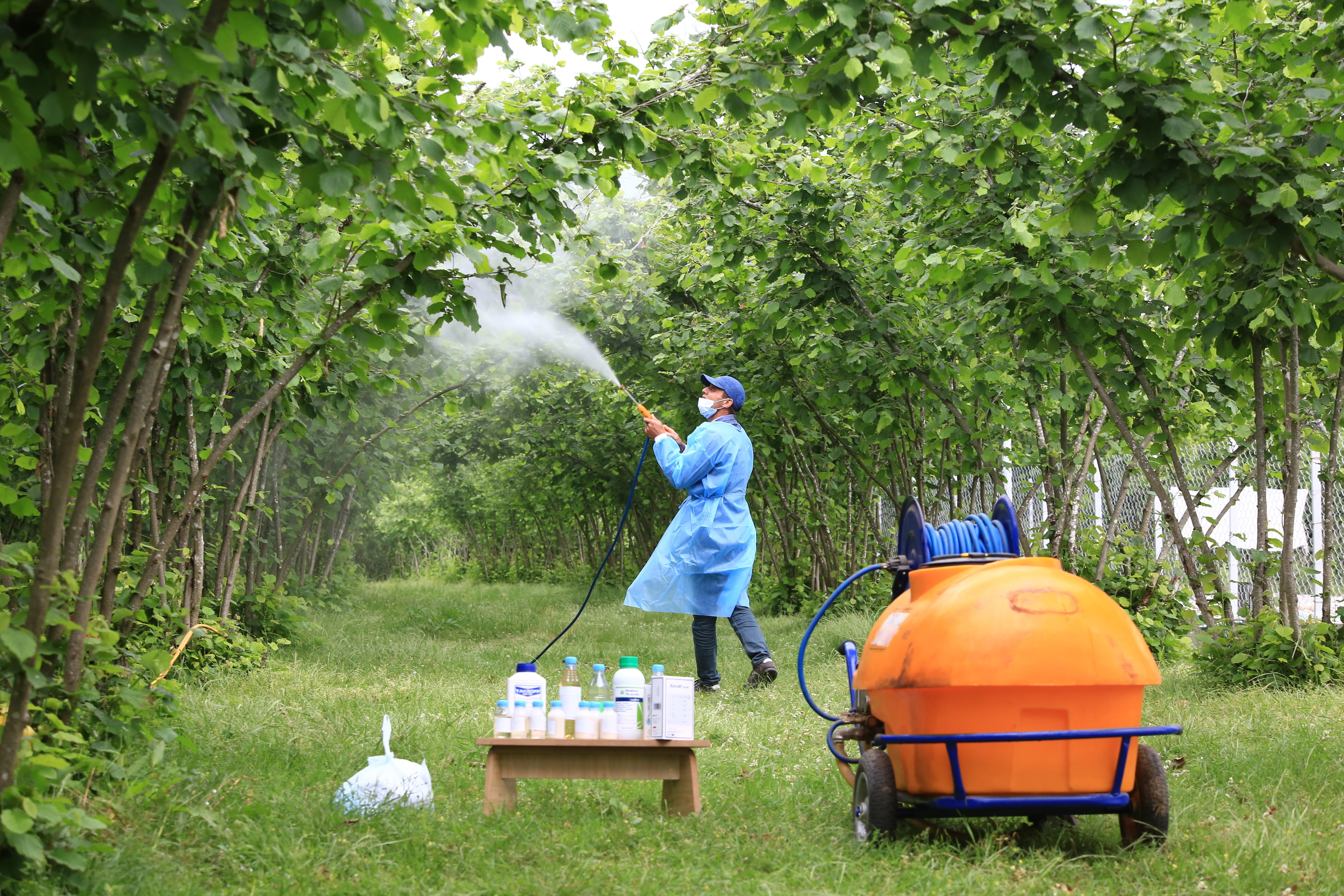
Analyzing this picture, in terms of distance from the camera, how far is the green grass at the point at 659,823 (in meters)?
3.09

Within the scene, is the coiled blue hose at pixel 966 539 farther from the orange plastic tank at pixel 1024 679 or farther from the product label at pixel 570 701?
the product label at pixel 570 701

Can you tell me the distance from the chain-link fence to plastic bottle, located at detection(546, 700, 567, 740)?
4403mm

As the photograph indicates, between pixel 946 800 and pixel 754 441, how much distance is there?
8.25 metres

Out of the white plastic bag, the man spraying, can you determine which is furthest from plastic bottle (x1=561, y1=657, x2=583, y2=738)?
the man spraying

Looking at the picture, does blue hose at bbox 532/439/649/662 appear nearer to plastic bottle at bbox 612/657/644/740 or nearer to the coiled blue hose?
plastic bottle at bbox 612/657/644/740

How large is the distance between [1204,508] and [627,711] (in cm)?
792

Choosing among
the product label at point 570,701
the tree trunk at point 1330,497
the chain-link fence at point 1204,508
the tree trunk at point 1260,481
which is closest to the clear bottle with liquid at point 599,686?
the product label at point 570,701

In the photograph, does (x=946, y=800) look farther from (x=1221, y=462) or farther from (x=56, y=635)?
(x=1221, y=462)

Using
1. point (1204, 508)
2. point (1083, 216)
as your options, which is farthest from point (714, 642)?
point (1204, 508)

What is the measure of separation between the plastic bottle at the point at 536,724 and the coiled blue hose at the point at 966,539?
5.02 ft

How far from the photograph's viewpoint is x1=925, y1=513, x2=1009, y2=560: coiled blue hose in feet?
12.4

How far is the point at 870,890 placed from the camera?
3.10 metres

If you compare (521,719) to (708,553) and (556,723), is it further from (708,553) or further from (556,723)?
(708,553)

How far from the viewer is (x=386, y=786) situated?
3.72 meters
